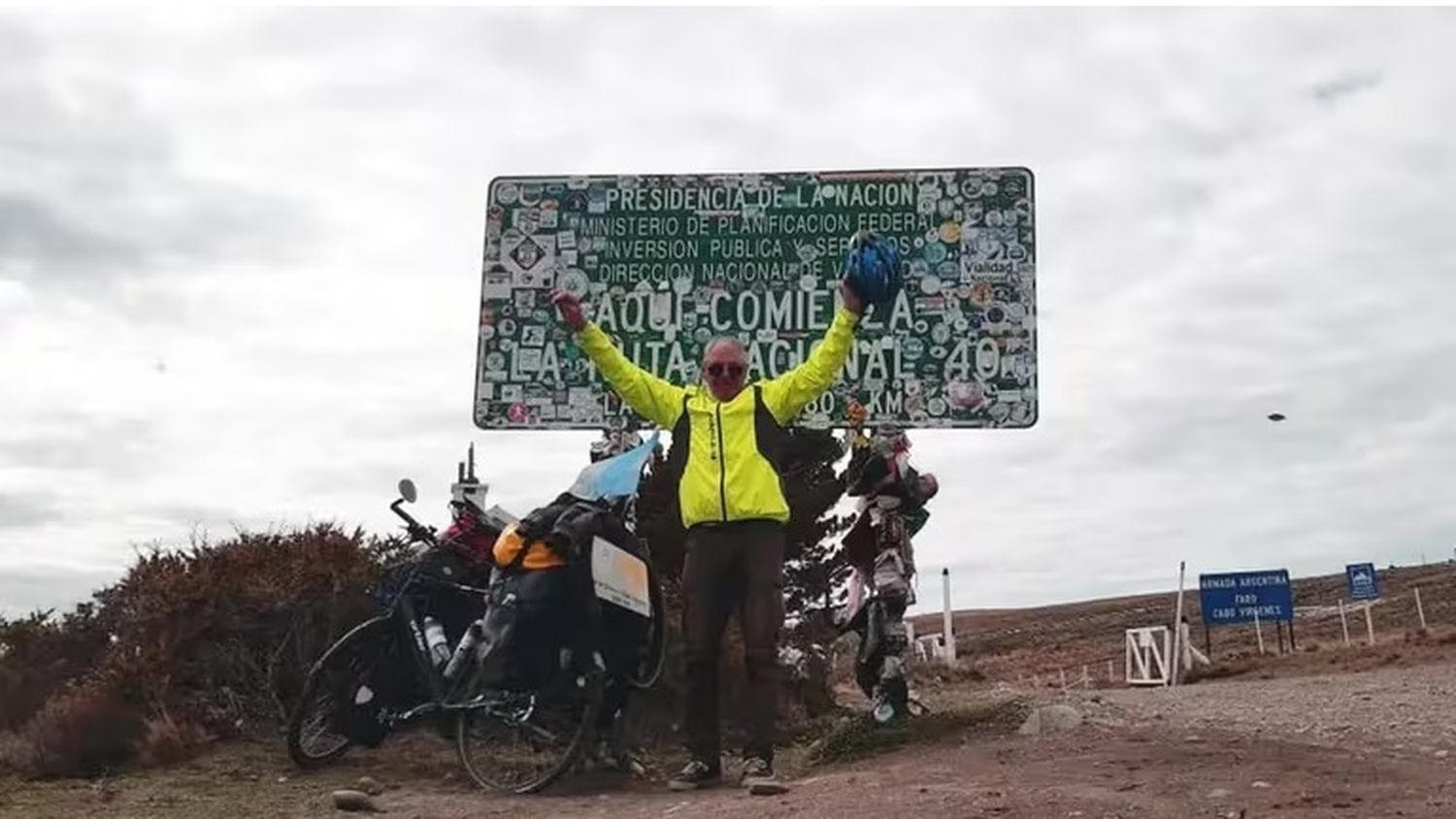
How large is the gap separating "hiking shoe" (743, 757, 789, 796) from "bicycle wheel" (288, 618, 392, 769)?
1.74 m

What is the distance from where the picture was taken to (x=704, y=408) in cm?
612

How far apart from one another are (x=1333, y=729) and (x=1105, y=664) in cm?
2291

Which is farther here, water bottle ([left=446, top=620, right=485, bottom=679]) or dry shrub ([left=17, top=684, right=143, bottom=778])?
dry shrub ([left=17, top=684, right=143, bottom=778])

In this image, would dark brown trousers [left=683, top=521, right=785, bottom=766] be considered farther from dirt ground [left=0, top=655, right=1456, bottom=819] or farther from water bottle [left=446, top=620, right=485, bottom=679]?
water bottle [left=446, top=620, right=485, bottom=679]

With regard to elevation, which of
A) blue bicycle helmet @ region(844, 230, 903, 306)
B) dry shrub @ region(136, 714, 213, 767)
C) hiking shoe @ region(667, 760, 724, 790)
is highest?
blue bicycle helmet @ region(844, 230, 903, 306)

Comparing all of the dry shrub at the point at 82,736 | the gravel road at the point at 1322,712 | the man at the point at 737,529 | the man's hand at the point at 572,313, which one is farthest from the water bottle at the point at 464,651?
the gravel road at the point at 1322,712

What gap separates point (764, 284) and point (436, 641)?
383cm

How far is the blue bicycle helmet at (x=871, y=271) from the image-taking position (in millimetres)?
6117

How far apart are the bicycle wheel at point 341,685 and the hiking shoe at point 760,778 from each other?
1744 mm

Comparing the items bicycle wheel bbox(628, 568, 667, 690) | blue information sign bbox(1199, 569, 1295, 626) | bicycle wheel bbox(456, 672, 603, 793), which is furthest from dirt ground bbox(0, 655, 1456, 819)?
blue information sign bbox(1199, 569, 1295, 626)

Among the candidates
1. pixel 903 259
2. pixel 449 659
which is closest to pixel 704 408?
pixel 449 659

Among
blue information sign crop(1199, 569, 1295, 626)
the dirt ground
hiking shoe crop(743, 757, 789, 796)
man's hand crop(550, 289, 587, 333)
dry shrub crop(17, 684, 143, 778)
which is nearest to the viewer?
the dirt ground

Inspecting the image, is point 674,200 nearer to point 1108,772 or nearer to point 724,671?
point 724,671

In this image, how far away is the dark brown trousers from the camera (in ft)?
19.6
